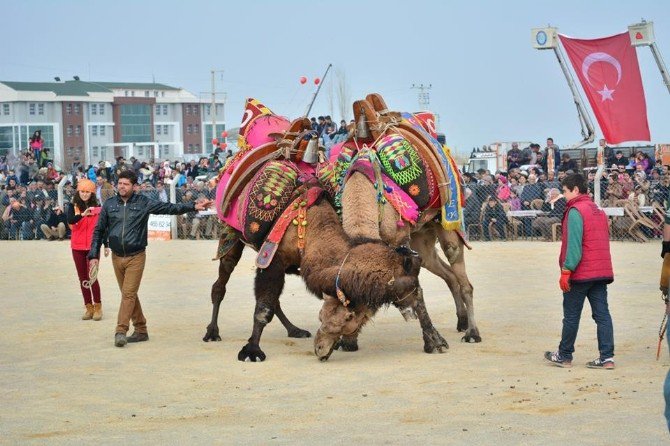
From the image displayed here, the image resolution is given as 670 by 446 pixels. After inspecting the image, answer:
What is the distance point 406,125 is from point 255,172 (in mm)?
1660

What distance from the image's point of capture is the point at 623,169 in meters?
23.0

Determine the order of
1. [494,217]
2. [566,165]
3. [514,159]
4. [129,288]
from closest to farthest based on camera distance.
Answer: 1. [129,288]
2. [494,217]
3. [566,165]
4. [514,159]

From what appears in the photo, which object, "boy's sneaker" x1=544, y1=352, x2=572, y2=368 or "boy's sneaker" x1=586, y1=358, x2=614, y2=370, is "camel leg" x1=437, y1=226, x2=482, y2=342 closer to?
"boy's sneaker" x1=544, y1=352, x2=572, y2=368

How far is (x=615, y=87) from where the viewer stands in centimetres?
2564

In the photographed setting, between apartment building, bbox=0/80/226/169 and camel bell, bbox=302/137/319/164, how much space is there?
88.5 meters

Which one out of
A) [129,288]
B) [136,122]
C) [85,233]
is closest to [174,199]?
[85,233]

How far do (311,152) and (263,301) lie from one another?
178 cm

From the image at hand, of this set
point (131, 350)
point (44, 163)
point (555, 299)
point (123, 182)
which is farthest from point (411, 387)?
point (44, 163)

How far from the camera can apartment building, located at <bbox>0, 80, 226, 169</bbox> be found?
10656 centimetres

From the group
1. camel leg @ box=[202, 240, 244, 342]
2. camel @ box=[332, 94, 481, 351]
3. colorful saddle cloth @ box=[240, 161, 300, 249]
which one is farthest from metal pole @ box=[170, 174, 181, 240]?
colorful saddle cloth @ box=[240, 161, 300, 249]

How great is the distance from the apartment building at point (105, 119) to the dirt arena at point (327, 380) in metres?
86.7

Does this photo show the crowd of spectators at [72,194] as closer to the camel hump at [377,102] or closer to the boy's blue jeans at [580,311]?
the camel hump at [377,102]

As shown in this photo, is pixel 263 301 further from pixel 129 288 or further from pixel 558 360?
pixel 558 360

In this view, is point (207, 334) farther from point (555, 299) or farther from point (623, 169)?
point (623, 169)
